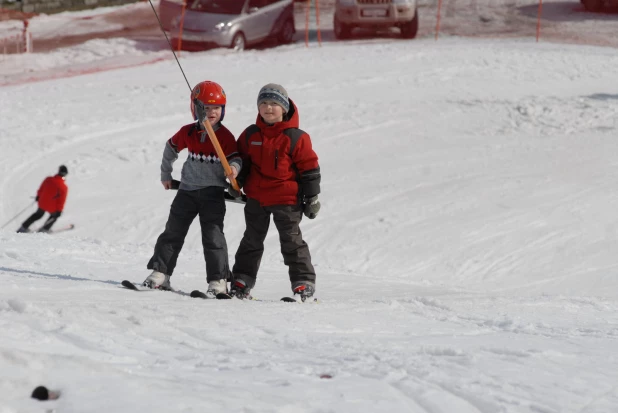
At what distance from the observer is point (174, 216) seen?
6770mm

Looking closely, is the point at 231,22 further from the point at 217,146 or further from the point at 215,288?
the point at 217,146

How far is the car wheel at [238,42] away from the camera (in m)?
21.0

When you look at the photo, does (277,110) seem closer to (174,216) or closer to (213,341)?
(174,216)

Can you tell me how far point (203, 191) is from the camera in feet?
21.9

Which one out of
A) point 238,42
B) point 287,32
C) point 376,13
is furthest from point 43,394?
point 287,32

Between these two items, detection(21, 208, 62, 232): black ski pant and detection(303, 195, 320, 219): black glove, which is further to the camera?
detection(21, 208, 62, 232): black ski pant

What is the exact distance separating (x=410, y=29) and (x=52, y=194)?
12.1 meters

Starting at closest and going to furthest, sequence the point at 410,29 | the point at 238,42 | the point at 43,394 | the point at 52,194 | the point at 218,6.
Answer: the point at 43,394 → the point at 52,194 → the point at 238,42 → the point at 218,6 → the point at 410,29

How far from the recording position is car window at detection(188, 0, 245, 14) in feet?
70.3

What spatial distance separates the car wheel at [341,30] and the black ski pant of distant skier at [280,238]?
15.6m

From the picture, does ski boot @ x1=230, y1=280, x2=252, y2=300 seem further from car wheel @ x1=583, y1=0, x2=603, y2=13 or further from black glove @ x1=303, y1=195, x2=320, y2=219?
car wheel @ x1=583, y1=0, x2=603, y2=13

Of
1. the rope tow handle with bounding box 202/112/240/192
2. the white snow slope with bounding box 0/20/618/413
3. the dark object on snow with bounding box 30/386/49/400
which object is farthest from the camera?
the rope tow handle with bounding box 202/112/240/192

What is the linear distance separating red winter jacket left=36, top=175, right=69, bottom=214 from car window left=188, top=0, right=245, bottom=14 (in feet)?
33.7

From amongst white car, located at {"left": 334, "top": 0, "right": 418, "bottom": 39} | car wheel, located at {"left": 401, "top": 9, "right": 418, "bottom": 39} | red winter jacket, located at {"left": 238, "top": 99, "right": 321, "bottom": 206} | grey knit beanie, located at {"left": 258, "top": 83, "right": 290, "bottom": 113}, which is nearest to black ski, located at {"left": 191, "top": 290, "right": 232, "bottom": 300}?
red winter jacket, located at {"left": 238, "top": 99, "right": 321, "bottom": 206}
